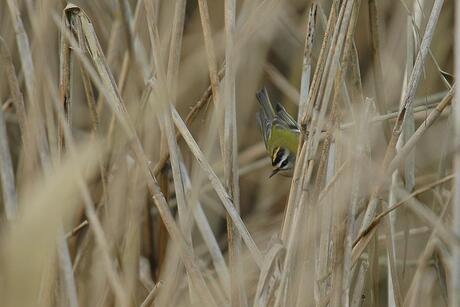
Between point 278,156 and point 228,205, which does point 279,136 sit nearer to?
point 278,156

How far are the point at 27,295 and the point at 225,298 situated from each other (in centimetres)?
69

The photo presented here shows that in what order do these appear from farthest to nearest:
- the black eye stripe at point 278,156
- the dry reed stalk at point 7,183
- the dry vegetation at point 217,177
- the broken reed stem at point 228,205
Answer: the black eye stripe at point 278,156 → the dry reed stalk at point 7,183 → the broken reed stem at point 228,205 → the dry vegetation at point 217,177

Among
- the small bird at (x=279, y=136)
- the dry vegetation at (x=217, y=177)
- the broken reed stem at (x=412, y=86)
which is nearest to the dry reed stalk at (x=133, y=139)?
the dry vegetation at (x=217, y=177)

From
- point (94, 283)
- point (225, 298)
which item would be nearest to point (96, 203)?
point (94, 283)

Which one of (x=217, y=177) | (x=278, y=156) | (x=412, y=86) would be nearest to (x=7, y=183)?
(x=217, y=177)

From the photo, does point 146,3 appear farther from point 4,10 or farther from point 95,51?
point 4,10

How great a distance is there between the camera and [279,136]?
2.03 m

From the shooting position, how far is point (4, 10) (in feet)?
6.61

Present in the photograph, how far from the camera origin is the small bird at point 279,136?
1.95 metres

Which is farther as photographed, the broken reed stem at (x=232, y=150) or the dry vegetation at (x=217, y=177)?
the broken reed stem at (x=232, y=150)

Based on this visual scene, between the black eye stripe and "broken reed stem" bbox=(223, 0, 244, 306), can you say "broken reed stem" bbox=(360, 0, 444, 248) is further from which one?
the black eye stripe

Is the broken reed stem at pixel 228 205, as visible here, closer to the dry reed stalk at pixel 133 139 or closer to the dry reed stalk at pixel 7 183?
the dry reed stalk at pixel 133 139

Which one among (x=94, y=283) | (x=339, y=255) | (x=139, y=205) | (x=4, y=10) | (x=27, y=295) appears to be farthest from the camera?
(x=4, y=10)

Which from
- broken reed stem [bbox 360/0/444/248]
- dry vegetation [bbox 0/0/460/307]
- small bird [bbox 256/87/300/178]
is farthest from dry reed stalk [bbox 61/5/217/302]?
small bird [bbox 256/87/300/178]
